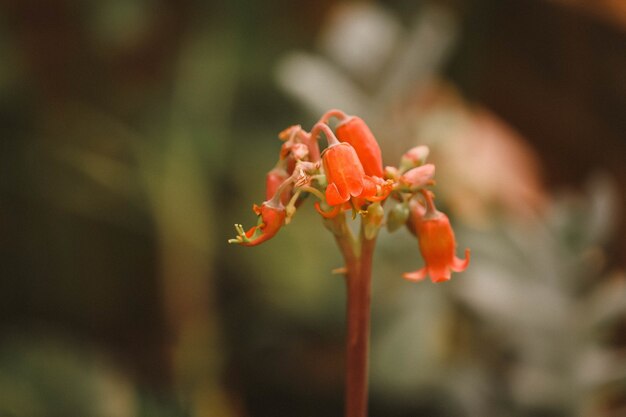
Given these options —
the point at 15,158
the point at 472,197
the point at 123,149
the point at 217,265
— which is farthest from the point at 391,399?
the point at 15,158

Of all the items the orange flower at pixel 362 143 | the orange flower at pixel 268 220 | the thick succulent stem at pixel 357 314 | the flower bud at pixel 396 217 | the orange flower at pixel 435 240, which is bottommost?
the thick succulent stem at pixel 357 314

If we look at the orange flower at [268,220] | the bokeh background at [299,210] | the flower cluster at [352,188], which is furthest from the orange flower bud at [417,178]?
the bokeh background at [299,210]

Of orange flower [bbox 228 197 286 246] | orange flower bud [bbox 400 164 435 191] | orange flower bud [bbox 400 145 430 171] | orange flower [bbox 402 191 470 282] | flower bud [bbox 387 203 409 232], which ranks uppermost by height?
orange flower bud [bbox 400 145 430 171]

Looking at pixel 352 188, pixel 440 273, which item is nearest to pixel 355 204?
pixel 352 188

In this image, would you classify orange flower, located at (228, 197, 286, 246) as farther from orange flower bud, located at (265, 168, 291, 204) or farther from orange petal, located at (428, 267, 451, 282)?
orange petal, located at (428, 267, 451, 282)

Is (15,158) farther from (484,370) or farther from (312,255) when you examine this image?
(484,370)

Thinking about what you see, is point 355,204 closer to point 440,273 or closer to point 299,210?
point 440,273

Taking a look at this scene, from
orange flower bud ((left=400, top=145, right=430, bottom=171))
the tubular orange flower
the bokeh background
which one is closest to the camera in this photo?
the tubular orange flower

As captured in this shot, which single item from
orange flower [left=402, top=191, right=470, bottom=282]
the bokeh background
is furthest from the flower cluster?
the bokeh background

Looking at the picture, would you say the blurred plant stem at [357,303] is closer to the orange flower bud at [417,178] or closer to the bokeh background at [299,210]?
the orange flower bud at [417,178]
